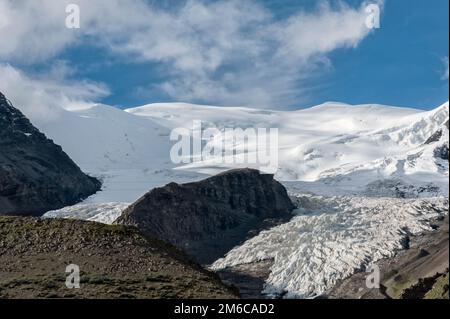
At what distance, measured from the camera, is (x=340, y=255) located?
189m

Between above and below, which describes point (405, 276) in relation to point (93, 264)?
below

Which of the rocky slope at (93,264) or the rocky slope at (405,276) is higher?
the rocky slope at (93,264)

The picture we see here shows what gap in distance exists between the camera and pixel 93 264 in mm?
65438

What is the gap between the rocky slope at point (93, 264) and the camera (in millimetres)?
58312

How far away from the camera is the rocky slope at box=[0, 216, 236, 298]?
5831 cm

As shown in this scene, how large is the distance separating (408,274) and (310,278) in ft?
105

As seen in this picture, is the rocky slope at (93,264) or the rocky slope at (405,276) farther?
the rocky slope at (405,276)

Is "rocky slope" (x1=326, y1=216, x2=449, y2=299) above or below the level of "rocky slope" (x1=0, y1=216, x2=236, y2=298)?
below

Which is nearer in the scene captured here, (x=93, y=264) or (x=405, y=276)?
(x=93, y=264)

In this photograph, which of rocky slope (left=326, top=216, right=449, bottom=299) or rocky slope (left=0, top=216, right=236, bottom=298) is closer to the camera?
rocky slope (left=0, top=216, right=236, bottom=298)
